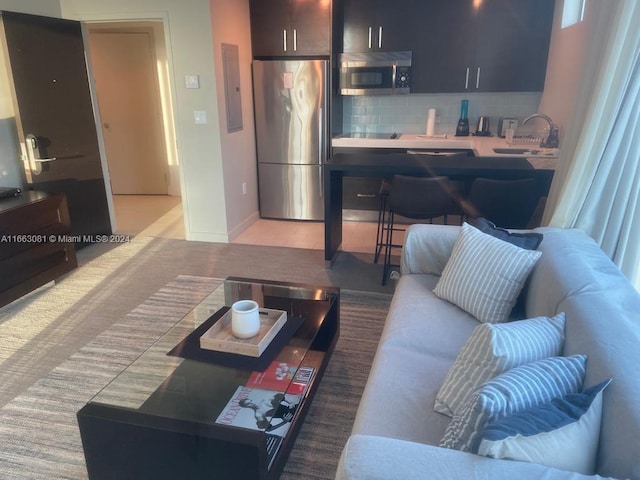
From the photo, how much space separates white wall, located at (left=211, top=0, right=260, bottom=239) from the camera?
13.2 feet

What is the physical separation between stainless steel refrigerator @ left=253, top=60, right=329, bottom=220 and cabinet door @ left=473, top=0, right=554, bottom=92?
1.53 m

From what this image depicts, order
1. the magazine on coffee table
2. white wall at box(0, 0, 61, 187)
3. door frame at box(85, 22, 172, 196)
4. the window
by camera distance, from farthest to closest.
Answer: door frame at box(85, 22, 172, 196) < the window < white wall at box(0, 0, 61, 187) < the magazine on coffee table

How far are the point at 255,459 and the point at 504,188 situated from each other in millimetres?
2195

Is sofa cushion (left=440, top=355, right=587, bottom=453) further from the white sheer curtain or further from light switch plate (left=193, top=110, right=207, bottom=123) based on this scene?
light switch plate (left=193, top=110, right=207, bottom=123)

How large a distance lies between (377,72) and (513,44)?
50.6 inches

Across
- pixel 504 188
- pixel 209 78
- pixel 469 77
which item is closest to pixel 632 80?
pixel 504 188

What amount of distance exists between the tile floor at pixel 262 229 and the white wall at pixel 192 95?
1.09ft

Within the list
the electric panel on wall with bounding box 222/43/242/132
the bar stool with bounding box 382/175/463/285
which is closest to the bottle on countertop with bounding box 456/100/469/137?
the bar stool with bounding box 382/175/463/285

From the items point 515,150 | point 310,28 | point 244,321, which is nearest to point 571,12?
point 515,150

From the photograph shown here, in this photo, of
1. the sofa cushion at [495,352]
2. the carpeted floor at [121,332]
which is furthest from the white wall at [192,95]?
the sofa cushion at [495,352]

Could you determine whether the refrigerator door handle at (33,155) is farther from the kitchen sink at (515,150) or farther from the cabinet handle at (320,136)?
the kitchen sink at (515,150)

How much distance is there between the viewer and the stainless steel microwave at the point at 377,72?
15.3ft

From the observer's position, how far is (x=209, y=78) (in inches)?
156

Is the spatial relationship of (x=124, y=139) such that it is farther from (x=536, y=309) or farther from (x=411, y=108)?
(x=536, y=309)
